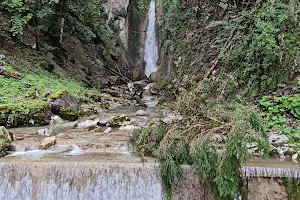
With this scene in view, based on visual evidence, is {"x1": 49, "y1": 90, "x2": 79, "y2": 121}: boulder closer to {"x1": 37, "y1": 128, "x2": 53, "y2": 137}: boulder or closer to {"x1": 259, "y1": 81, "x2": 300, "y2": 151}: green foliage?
{"x1": 37, "y1": 128, "x2": 53, "y2": 137}: boulder

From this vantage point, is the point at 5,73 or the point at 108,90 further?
the point at 108,90

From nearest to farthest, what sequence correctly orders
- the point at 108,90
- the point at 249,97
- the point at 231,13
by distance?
the point at 249,97, the point at 231,13, the point at 108,90

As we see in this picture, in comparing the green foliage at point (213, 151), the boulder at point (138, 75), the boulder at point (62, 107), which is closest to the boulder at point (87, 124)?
the boulder at point (62, 107)

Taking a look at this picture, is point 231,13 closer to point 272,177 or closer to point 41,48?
point 272,177

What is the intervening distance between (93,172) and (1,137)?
233 cm

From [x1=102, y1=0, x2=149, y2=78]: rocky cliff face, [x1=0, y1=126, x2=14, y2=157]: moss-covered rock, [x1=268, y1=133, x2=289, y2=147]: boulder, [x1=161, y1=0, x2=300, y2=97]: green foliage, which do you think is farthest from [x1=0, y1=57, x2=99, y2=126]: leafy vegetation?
[x1=102, y1=0, x2=149, y2=78]: rocky cliff face

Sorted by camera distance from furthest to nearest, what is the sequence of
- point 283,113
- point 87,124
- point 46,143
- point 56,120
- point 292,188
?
point 56,120 → point 87,124 → point 283,113 → point 46,143 → point 292,188

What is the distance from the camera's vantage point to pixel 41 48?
16359 millimetres

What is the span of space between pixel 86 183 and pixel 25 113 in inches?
171

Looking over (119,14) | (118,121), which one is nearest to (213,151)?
(118,121)

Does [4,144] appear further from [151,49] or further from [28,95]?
[151,49]

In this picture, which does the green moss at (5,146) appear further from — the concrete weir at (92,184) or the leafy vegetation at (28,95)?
the leafy vegetation at (28,95)

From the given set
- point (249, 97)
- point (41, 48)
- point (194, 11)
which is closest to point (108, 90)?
point (41, 48)

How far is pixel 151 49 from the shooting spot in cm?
2731
